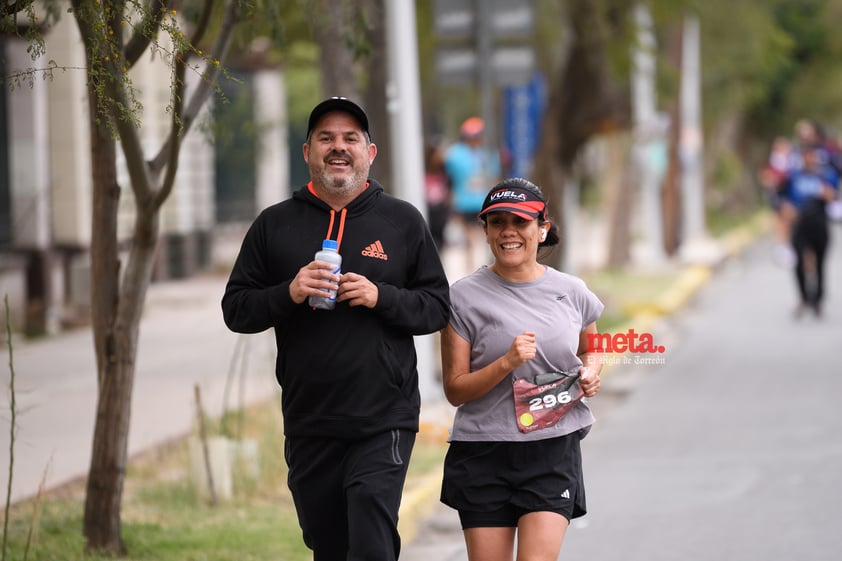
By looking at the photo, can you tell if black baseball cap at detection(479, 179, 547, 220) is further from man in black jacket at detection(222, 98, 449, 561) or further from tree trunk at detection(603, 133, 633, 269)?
tree trunk at detection(603, 133, 633, 269)

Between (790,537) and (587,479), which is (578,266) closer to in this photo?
(587,479)

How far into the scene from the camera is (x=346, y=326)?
446cm

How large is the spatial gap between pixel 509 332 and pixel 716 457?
4991 millimetres

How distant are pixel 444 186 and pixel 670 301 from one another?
131 inches

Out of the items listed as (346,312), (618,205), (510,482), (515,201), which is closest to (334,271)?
(346,312)

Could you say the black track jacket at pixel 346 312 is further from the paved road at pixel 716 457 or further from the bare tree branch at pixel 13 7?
the paved road at pixel 716 457

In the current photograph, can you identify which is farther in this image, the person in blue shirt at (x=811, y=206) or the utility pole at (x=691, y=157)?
the utility pole at (x=691, y=157)

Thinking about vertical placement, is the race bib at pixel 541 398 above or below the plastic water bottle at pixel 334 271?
below

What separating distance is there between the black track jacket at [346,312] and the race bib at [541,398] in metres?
0.34

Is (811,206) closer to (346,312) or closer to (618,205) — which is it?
(618,205)

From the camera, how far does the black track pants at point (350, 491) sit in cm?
446

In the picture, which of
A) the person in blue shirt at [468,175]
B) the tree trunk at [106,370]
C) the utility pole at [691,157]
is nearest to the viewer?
the tree trunk at [106,370]

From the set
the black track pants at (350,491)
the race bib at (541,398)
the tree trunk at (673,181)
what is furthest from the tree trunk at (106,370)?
the tree trunk at (673,181)

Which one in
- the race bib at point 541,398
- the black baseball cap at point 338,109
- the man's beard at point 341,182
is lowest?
the race bib at point 541,398
